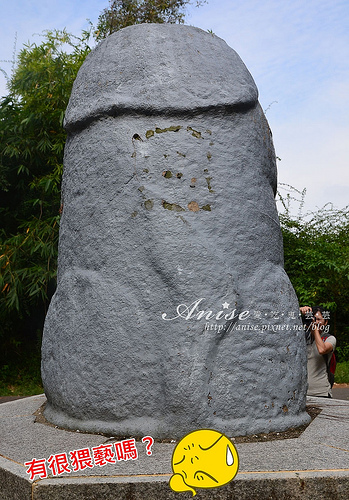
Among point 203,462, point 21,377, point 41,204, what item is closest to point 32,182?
point 41,204

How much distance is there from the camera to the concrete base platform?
1933 millimetres

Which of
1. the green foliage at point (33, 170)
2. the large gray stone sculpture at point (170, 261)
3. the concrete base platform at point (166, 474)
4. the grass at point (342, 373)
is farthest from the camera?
the grass at point (342, 373)

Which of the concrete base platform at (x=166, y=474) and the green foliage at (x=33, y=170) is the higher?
the green foliage at (x=33, y=170)

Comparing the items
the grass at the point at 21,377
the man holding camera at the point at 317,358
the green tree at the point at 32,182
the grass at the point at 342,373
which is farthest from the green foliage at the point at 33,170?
the grass at the point at 342,373

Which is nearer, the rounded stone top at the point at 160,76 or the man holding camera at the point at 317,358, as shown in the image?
the rounded stone top at the point at 160,76

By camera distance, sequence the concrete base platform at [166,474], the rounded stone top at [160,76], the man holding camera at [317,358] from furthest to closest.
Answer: the man holding camera at [317,358], the rounded stone top at [160,76], the concrete base platform at [166,474]

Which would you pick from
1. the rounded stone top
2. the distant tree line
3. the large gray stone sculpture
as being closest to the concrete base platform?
the large gray stone sculpture

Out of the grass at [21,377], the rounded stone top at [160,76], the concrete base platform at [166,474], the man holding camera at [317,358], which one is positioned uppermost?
the rounded stone top at [160,76]

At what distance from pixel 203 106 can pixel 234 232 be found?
2.27 feet

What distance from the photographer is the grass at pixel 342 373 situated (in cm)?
743

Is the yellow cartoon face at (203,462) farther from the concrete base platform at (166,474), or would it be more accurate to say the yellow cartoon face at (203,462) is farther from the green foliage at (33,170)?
the green foliage at (33,170)

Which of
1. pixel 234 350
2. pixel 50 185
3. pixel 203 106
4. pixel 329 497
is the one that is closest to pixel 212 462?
pixel 329 497

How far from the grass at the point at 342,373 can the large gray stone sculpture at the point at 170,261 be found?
5.02 meters

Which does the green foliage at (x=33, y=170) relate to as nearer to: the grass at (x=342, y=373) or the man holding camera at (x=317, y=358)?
the man holding camera at (x=317, y=358)
